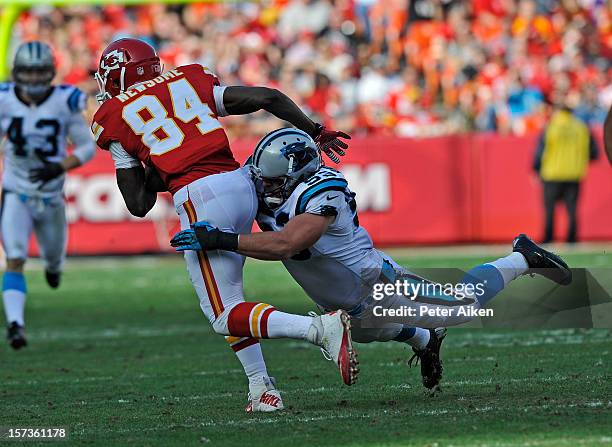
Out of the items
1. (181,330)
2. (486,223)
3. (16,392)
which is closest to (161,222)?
(486,223)

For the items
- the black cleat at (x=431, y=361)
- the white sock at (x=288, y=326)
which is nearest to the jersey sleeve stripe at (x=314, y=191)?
the white sock at (x=288, y=326)

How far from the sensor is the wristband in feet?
16.4

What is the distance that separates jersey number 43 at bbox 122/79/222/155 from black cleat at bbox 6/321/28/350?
9.01ft

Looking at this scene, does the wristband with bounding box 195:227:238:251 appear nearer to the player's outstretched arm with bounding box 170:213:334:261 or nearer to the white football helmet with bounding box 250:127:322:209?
the player's outstretched arm with bounding box 170:213:334:261

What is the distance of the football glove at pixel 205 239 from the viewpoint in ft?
16.4

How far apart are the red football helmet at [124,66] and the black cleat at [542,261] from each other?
1.85m

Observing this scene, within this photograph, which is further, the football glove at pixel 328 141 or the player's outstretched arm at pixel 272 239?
the football glove at pixel 328 141

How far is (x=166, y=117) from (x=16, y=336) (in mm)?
2823

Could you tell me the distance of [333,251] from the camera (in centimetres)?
530

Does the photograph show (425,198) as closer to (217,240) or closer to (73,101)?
(73,101)

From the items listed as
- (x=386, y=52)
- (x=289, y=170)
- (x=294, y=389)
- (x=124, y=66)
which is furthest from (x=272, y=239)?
(x=386, y=52)

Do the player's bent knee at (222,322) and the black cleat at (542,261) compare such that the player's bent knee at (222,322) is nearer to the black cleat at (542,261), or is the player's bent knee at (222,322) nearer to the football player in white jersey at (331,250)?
the football player in white jersey at (331,250)

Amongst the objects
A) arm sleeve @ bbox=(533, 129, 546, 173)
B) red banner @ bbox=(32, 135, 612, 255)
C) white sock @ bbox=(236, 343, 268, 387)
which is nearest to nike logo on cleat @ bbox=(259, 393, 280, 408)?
white sock @ bbox=(236, 343, 268, 387)

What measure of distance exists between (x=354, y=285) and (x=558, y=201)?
31.8 feet
